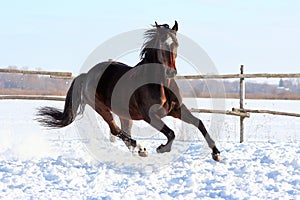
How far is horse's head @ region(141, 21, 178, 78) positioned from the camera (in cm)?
546

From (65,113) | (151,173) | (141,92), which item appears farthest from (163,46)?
(65,113)

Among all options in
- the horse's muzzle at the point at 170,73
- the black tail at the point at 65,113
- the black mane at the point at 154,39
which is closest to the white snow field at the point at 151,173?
the black tail at the point at 65,113

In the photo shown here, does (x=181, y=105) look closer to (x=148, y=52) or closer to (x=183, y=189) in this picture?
(x=148, y=52)

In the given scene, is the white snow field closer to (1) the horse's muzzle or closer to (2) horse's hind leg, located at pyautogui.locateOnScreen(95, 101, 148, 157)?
(2) horse's hind leg, located at pyautogui.locateOnScreen(95, 101, 148, 157)

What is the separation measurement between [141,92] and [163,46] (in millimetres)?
678

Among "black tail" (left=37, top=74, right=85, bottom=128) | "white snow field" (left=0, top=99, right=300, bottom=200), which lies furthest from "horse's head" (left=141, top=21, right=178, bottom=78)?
"black tail" (left=37, top=74, right=85, bottom=128)

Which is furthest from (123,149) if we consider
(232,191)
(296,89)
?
(296,89)

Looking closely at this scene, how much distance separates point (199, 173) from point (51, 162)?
211cm

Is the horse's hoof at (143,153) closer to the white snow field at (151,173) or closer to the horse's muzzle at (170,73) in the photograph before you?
the white snow field at (151,173)

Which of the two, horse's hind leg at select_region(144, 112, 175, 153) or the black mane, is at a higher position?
the black mane

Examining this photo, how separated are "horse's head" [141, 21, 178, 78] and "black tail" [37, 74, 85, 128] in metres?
1.59

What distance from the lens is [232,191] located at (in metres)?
4.30

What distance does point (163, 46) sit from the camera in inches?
218

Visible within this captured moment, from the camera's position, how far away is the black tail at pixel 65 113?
6867 mm
